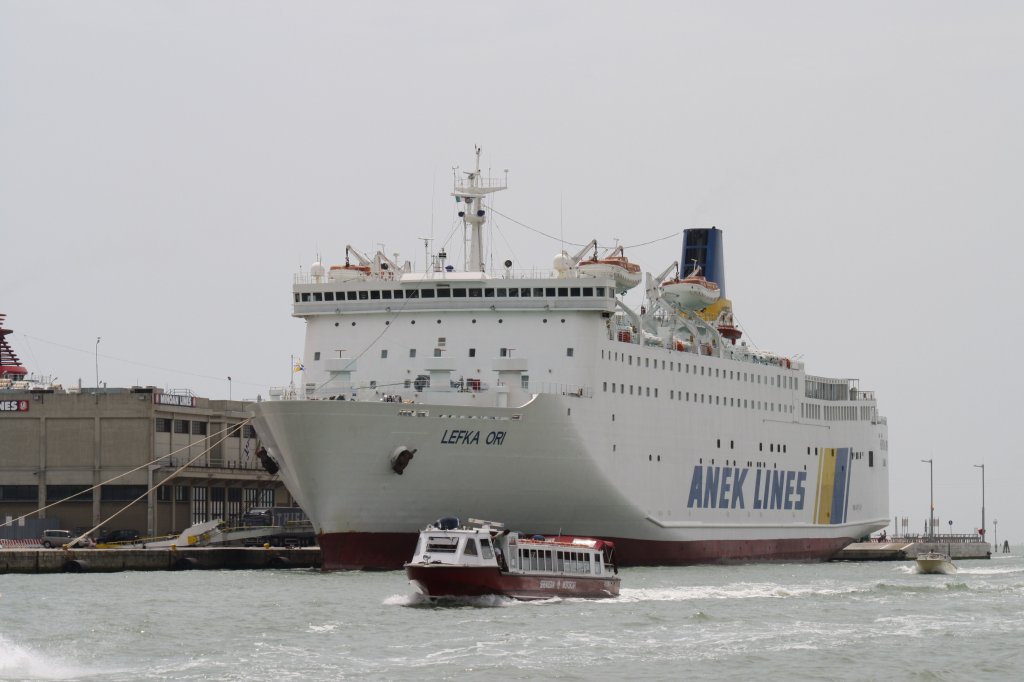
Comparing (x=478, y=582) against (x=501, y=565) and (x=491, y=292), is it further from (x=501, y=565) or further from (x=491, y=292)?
(x=491, y=292)

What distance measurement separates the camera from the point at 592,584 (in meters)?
40.9

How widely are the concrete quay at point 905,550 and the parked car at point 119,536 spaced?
27415mm

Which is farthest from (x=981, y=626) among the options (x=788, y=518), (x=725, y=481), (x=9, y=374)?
(x=9, y=374)

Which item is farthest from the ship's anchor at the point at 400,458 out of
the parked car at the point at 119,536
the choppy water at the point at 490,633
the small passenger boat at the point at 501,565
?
the parked car at the point at 119,536

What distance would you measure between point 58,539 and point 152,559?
28.3 feet

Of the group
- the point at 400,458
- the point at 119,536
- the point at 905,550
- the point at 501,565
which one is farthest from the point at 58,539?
the point at 905,550

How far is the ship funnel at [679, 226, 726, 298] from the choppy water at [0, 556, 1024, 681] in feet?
78.9

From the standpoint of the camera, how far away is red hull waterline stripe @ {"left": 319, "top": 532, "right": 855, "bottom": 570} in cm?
4744

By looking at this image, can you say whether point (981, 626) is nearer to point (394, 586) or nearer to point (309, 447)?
point (394, 586)

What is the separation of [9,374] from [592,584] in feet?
157

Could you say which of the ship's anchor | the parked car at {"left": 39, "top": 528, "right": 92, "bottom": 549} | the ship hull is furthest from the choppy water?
the parked car at {"left": 39, "top": 528, "right": 92, "bottom": 549}

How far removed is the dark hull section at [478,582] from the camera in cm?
3766

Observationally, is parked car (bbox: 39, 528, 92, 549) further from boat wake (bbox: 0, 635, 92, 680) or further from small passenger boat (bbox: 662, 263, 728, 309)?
boat wake (bbox: 0, 635, 92, 680)

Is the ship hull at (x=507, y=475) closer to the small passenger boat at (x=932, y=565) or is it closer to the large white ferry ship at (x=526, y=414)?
the large white ferry ship at (x=526, y=414)
